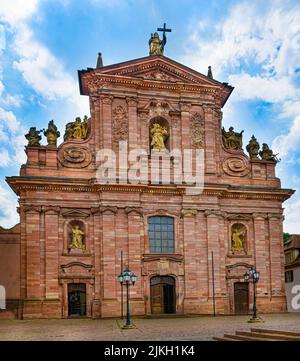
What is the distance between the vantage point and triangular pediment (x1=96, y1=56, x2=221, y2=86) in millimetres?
38125

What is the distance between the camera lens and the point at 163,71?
3881cm

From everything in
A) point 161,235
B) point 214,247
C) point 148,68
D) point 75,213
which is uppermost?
point 148,68

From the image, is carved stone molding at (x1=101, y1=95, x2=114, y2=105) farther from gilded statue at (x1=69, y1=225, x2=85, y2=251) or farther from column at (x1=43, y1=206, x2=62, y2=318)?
gilded statue at (x1=69, y1=225, x2=85, y2=251)

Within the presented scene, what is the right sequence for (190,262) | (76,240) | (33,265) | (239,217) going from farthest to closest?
(239,217)
(190,262)
(76,240)
(33,265)

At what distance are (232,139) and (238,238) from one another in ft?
24.2

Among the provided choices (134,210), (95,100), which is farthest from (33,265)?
(95,100)

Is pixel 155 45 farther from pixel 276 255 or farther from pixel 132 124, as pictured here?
pixel 276 255

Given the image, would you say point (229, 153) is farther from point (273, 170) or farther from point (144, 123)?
point (144, 123)

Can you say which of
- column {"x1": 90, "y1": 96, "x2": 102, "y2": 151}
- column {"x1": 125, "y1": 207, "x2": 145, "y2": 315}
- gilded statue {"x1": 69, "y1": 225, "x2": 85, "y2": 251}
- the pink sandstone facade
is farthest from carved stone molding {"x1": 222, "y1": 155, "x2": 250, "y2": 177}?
gilded statue {"x1": 69, "y1": 225, "x2": 85, "y2": 251}

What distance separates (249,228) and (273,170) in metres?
4.85

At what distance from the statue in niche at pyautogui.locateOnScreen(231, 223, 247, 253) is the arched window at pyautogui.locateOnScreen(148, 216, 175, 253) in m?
4.50

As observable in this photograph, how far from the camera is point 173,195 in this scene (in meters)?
36.8

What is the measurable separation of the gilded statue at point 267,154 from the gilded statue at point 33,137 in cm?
1615
